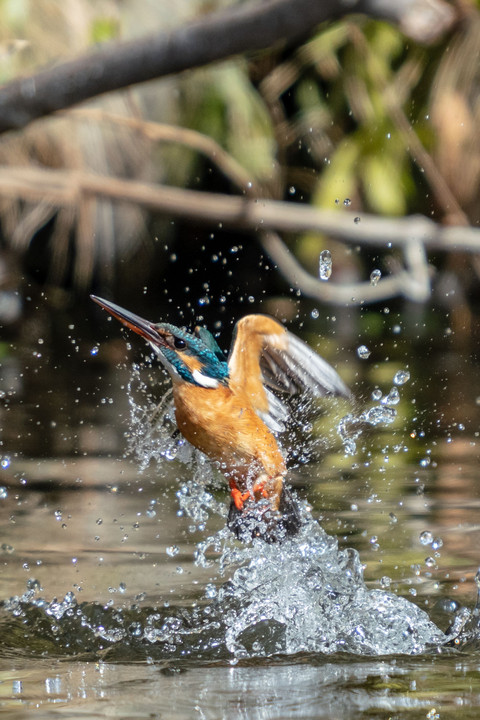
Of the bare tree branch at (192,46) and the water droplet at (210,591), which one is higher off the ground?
→ the bare tree branch at (192,46)

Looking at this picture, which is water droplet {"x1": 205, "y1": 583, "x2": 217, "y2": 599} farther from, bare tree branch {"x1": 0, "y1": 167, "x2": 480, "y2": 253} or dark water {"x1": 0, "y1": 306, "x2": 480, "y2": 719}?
bare tree branch {"x1": 0, "y1": 167, "x2": 480, "y2": 253}

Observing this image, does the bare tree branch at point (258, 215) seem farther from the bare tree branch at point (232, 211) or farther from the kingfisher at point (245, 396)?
the kingfisher at point (245, 396)

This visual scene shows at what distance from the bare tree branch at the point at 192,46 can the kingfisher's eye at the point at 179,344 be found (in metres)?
0.68

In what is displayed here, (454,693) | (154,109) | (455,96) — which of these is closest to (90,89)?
(454,693)

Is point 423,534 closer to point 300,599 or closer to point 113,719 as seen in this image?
point 300,599

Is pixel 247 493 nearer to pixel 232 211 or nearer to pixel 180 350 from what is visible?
pixel 180 350

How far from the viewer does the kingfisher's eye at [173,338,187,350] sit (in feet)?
7.39

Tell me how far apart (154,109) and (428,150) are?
1.52m

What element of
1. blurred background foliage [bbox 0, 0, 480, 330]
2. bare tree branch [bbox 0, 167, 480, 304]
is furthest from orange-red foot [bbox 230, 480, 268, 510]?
blurred background foliage [bbox 0, 0, 480, 330]

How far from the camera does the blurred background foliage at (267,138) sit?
6379 mm

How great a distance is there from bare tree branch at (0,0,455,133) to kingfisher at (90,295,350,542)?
602 millimetres

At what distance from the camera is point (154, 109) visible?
Answer: 22.0 ft

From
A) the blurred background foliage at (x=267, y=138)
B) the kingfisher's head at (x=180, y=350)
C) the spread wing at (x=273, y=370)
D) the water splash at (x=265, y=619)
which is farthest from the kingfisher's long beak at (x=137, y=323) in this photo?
the blurred background foliage at (x=267, y=138)

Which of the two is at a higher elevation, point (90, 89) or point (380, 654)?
point (90, 89)
